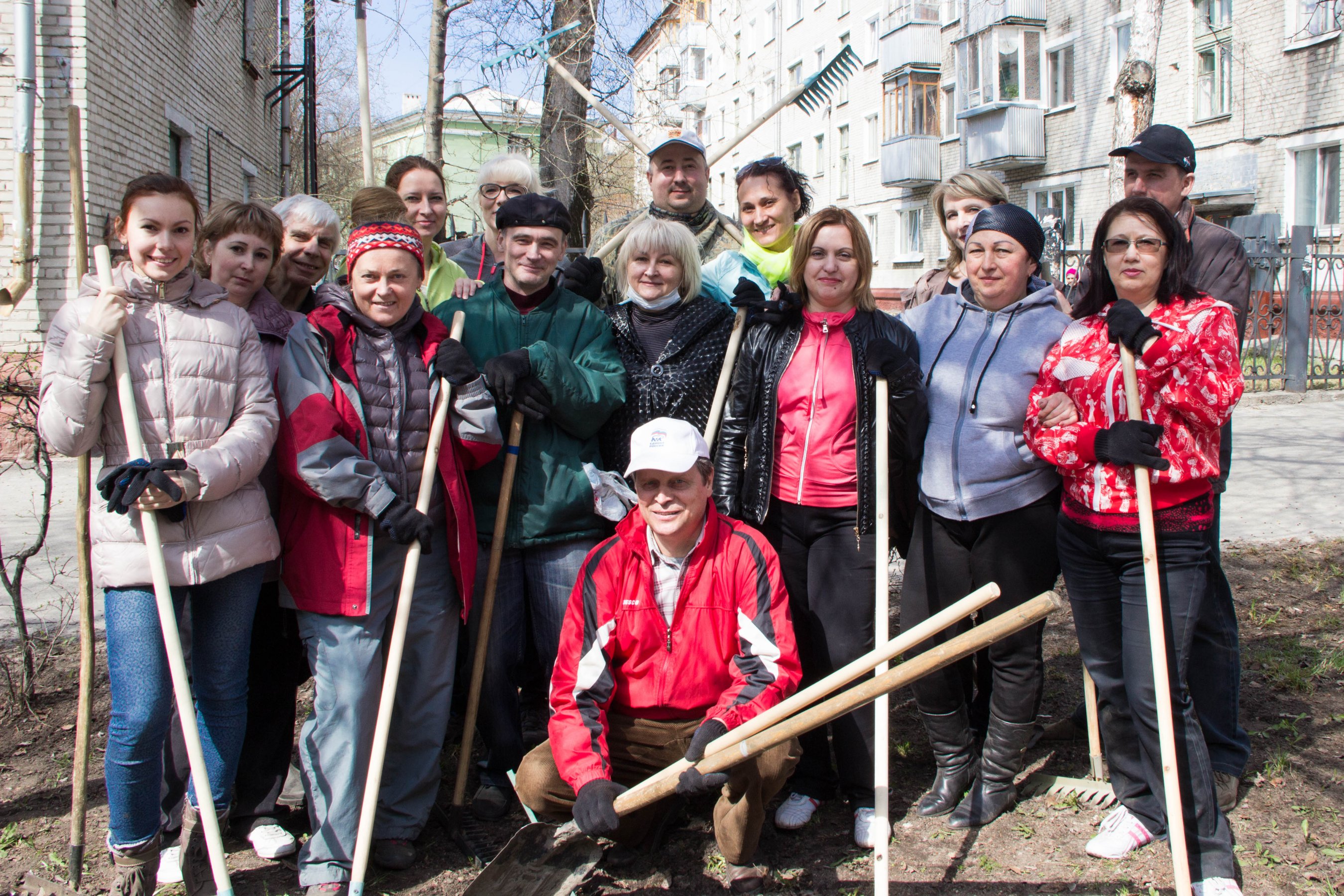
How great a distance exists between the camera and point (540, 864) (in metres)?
2.90

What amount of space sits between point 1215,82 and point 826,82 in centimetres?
1640

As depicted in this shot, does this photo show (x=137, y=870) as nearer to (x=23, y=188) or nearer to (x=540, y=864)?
(x=540, y=864)

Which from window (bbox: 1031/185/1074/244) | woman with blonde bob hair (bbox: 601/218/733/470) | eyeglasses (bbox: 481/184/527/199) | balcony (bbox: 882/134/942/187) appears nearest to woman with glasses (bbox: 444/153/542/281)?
eyeglasses (bbox: 481/184/527/199)

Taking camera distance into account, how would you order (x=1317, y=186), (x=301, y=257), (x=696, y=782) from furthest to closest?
(x=1317, y=186), (x=301, y=257), (x=696, y=782)

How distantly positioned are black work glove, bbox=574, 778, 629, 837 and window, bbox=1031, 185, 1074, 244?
846 inches

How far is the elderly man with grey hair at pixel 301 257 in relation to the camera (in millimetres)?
3607

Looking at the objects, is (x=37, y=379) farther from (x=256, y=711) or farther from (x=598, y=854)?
(x=598, y=854)

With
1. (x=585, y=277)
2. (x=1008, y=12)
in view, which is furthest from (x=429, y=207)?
(x=1008, y=12)

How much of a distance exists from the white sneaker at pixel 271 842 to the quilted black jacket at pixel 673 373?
1.59m

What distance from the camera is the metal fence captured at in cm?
1135

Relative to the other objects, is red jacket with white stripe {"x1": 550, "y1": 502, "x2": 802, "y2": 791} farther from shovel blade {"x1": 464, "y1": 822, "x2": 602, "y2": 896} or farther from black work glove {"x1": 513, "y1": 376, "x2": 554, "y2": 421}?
black work glove {"x1": 513, "y1": 376, "x2": 554, "y2": 421}

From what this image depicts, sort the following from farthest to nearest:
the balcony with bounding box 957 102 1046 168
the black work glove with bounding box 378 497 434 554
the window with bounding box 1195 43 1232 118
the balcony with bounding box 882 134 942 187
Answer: the balcony with bounding box 882 134 942 187, the balcony with bounding box 957 102 1046 168, the window with bounding box 1195 43 1232 118, the black work glove with bounding box 378 497 434 554

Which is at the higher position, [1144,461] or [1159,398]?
[1159,398]

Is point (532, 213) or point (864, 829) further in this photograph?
point (532, 213)
